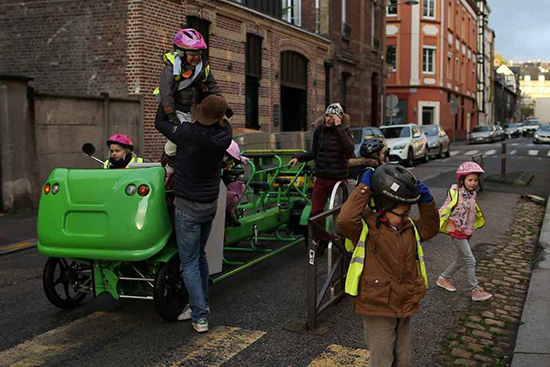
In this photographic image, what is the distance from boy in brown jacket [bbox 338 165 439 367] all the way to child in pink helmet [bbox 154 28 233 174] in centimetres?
211

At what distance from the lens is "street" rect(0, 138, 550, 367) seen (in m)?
4.40

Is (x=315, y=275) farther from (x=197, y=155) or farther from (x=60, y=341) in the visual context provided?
(x=60, y=341)

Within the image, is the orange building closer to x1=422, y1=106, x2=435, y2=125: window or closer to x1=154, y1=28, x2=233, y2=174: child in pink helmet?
x1=422, y1=106, x2=435, y2=125: window

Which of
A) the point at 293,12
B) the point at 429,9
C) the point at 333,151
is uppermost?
the point at 429,9

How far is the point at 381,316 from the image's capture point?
10.9 ft

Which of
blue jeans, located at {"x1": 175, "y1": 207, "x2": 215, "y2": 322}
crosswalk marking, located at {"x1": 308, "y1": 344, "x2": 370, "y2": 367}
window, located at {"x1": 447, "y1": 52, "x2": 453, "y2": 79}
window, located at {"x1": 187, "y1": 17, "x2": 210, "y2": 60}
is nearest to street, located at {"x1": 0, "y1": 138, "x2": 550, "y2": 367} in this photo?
crosswalk marking, located at {"x1": 308, "y1": 344, "x2": 370, "y2": 367}

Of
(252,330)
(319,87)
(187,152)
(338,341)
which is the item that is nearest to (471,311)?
(338,341)

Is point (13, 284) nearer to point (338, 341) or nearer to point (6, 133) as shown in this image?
point (338, 341)

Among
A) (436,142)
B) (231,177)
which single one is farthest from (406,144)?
(231,177)

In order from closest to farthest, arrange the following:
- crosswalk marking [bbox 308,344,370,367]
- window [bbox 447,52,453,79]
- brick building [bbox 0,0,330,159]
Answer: crosswalk marking [bbox 308,344,370,367]
brick building [bbox 0,0,330,159]
window [bbox 447,52,453,79]

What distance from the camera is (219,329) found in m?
5.02

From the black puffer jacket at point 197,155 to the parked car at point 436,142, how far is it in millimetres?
22568

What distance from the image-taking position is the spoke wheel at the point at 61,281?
5.30 metres

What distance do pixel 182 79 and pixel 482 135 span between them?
41.1 metres
